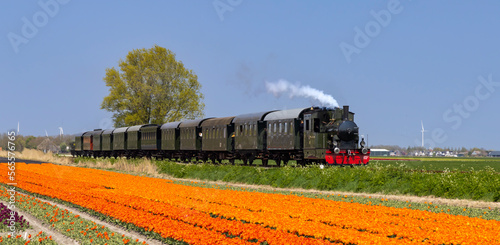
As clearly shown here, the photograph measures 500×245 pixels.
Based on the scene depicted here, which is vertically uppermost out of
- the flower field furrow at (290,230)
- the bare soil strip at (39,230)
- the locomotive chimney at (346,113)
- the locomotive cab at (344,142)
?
the locomotive chimney at (346,113)

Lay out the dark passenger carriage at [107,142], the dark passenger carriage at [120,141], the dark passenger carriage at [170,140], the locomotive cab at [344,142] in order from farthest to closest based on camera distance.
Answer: the dark passenger carriage at [107,142], the dark passenger carriage at [120,141], the dark passenger carriage at [170,140], the locomotive cab at [344,142]

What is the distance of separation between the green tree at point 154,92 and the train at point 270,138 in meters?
15.3

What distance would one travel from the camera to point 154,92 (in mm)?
70188

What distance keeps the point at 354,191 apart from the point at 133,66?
183 ft

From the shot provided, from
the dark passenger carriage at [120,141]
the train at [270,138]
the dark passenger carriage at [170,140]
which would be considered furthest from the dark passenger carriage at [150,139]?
the dark passenger carriage at [120,141]

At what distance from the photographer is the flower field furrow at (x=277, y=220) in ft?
37.8

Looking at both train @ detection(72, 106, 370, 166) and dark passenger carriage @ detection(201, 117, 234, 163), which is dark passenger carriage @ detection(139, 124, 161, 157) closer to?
train @ detection(72, 106, 370, 166)

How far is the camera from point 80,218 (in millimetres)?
15742

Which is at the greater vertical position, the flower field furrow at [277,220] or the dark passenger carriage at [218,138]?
the dark passenger carriage at [218,138]

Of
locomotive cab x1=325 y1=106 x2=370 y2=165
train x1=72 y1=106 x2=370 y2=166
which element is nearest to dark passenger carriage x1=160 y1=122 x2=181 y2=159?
train x1=72 y1=106 x2=370 y2=166

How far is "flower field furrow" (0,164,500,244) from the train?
424 inches

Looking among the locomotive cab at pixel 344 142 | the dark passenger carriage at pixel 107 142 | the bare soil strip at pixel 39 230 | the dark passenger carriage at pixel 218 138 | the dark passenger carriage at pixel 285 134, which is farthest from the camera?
the dark passenger carriage at pixel 107 142

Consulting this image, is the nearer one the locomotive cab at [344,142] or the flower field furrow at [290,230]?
the flower field furrow at [290,230]

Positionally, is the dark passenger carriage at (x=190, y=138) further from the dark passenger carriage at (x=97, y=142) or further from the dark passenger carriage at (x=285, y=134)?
the dark passenger carriage at (x=97, y=142)
